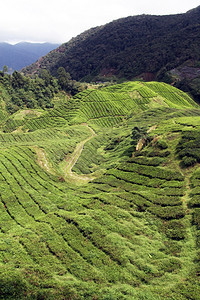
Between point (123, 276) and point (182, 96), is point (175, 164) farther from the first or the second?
point (182, 96)

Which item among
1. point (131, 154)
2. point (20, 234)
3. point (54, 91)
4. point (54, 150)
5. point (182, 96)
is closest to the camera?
point (20, 234)

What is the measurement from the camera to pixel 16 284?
58.7 ft

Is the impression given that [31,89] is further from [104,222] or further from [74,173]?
[104,222]

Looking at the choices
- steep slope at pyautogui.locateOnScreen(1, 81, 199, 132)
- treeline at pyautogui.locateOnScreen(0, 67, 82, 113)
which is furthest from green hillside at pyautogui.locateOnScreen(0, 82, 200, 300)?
treeline at pyautogui.locateOnScreen(0, 67, 82, 113)

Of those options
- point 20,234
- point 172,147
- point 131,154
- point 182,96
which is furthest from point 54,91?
point 20,234

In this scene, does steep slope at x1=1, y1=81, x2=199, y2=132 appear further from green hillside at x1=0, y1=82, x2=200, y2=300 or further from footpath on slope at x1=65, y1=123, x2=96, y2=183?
green hillside at x1=0, y1=82, x2=200, y2=300

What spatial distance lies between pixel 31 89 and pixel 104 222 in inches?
5544

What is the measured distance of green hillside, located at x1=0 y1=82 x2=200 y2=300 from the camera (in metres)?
18.7

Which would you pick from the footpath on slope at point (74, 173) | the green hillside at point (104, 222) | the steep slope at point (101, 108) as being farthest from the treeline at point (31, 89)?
the green hillside at point (104, 222)

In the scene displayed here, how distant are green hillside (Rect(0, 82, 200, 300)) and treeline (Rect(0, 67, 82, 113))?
8368 centimetres

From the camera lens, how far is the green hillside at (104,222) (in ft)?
61.3

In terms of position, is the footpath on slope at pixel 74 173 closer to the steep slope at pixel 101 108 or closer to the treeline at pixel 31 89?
the steep slope at pixel 101 108

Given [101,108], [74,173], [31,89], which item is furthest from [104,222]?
[31,89]

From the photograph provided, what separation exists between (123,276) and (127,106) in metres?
108
